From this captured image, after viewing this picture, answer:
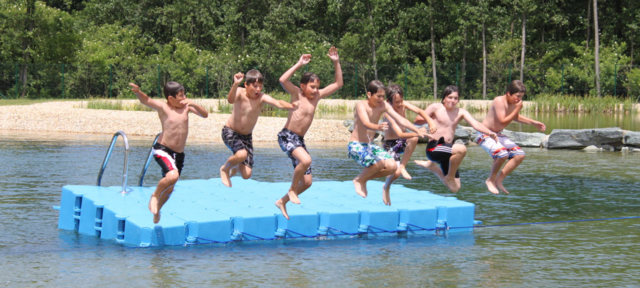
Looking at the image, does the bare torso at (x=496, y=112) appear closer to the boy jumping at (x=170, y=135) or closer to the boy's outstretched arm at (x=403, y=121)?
the boy's outstretched arm at (x=403, y=121)

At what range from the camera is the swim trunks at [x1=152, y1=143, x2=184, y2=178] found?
8.80 m

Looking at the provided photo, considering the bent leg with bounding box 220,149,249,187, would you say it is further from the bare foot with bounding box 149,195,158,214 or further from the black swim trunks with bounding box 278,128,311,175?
the bare foot with bounding box 149,195,158,214

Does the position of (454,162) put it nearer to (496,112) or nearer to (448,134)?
(448,134)

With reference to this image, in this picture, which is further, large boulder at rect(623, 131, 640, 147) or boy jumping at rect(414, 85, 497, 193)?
large boulder at rect(623, 131, 640, 147)

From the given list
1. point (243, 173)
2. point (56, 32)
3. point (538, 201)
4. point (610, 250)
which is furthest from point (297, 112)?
point (56, 32)

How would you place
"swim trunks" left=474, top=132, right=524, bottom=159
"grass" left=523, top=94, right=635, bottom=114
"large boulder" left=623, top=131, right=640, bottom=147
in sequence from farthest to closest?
"grass" left=523, top=94, right=635, bottom=114 → "large boulder" left=623, top=131, right=640, bottom=147 → "swim trunks" left=474, top=132, right=524, bottom=159

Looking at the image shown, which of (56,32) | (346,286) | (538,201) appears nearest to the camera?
(346,286)

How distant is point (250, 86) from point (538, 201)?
5.84 metres

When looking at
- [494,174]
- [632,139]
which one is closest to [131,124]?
[632,139]

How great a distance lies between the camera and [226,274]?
793 centimetres

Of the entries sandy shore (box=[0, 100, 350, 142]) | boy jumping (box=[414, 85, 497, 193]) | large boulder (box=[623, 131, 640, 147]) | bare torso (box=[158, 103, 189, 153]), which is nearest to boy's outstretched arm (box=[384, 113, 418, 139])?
boy jumping (box=[414, 85, 497, 193])

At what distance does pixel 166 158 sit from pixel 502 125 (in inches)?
196

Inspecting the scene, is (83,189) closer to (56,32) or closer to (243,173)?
(243,173)

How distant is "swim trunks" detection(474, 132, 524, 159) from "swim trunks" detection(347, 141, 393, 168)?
182 centimetres
